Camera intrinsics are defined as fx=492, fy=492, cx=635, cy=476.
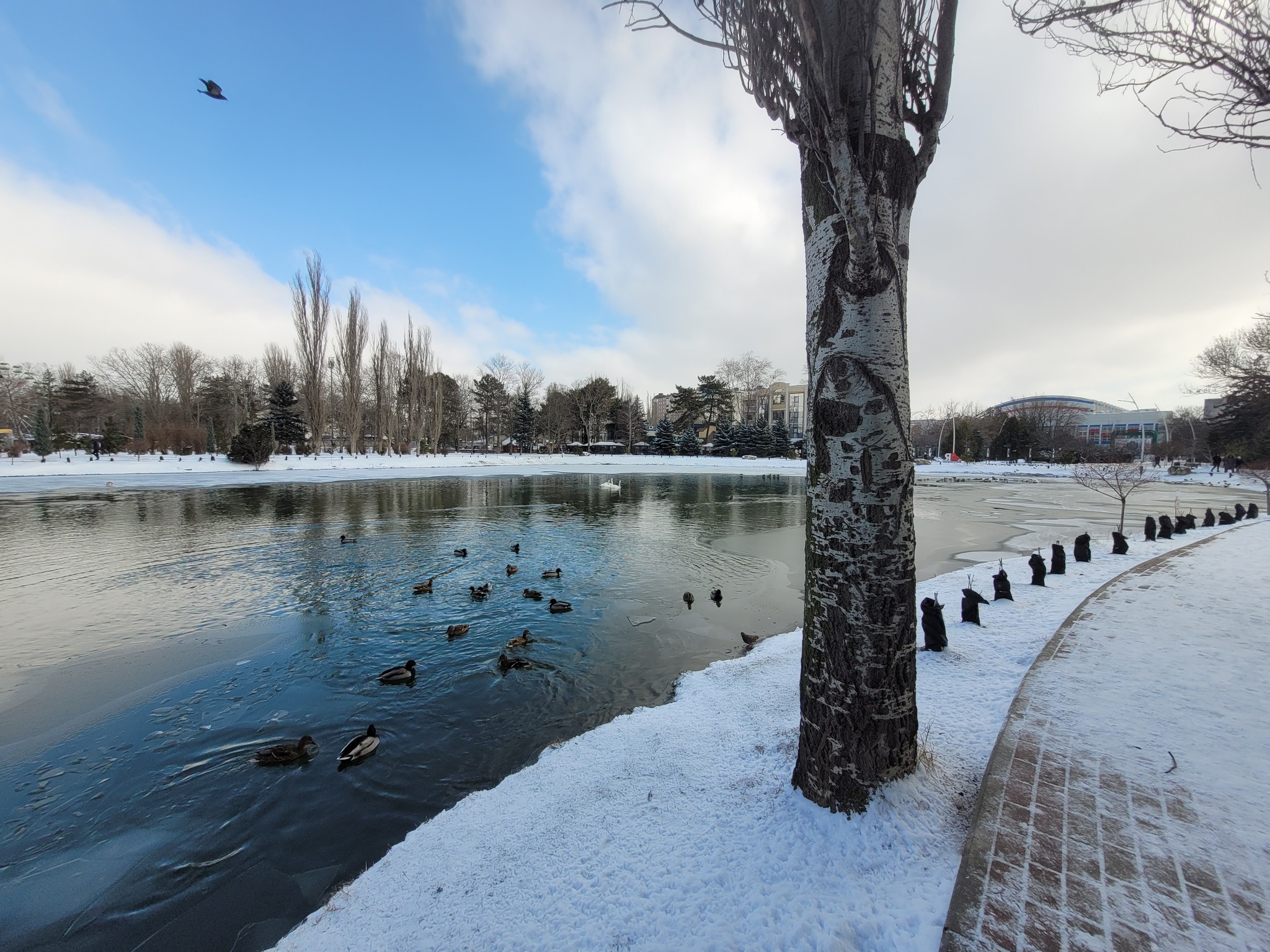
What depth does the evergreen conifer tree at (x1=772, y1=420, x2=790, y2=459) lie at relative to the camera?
5438cm

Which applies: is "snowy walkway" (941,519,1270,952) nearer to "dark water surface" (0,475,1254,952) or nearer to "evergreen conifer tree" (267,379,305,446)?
"dark water surface" (0,475,1254,952)

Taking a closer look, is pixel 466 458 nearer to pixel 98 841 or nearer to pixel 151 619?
pixel 151 619

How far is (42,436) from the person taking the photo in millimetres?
33094

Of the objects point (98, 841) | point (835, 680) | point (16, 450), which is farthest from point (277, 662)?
point (16, 450)

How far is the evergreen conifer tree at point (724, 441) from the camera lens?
55125mm

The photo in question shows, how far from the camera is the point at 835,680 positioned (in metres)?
2.39

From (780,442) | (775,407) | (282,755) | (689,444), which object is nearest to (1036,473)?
(780,442)

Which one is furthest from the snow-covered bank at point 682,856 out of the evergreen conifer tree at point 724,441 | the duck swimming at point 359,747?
the evergreen conifer tree at point 724,441

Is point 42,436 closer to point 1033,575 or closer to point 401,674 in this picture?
point 401,674

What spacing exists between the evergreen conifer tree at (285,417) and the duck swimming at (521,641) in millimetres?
44914

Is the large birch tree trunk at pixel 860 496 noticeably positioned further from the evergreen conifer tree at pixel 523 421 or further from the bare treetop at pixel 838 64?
the evergreen conifer tree at pixel 523 421

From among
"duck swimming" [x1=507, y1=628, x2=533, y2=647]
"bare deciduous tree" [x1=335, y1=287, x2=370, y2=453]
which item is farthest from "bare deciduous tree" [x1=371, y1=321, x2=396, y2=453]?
"duck swimming" [x1=507, y1=628, x2=533, y2=647]

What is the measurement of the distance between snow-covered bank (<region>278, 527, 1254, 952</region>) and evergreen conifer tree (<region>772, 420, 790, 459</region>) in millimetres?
52376

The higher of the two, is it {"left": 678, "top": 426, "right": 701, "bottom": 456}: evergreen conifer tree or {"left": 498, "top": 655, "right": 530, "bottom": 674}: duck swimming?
{"left": 678, "top": 426, "right": 701, "bottom": 456}: evergreen conifer tree
